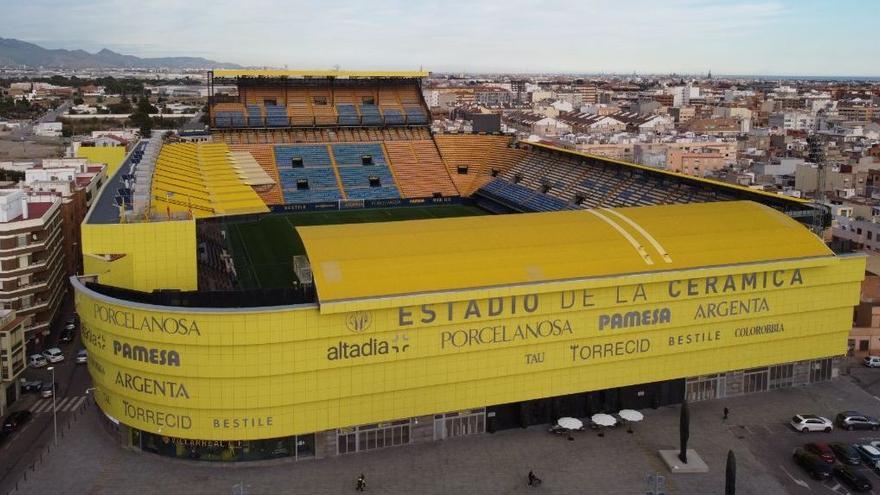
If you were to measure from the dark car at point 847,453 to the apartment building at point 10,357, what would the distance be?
117 ft

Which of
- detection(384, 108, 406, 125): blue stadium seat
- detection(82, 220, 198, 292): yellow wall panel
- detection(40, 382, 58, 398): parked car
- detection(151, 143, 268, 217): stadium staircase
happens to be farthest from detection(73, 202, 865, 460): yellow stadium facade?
detection(384, 108, 406, 125): blue stadium seat

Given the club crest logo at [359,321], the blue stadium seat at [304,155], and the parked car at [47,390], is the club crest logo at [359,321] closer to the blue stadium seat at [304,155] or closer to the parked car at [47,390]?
the parked car at [47,390]

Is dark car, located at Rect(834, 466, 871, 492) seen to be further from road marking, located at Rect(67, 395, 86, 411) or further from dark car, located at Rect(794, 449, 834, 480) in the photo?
road marking, located at Rect(67, 395, 86, 411)

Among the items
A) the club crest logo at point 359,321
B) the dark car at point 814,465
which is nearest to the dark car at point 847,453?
the dark car at point 814,465

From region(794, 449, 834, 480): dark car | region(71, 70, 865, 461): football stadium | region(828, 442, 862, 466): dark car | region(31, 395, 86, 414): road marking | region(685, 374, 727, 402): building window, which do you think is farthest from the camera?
region(685, 374, 727, 402): building window

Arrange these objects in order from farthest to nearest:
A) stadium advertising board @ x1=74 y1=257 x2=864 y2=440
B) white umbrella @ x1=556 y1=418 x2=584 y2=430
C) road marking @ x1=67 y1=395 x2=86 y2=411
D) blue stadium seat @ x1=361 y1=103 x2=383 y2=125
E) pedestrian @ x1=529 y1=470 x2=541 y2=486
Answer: blue stadium seat @ x1=361 y1=103 x2=383 y2=125
road marking @ x1=67 y1=395 x2=86 y2=411
white umbrella @ x1=556 y1=418 x2=584 y2=430
stadium advertising board @ x1=74 y1=257 x2=864 y2=440
pedestrian @ x1=529 y1=470 x2=541 y2=486

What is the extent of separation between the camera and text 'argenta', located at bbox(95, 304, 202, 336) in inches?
1103

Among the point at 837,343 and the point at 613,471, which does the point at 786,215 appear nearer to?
the point at 837,343

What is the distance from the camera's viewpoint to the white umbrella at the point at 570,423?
31938mm

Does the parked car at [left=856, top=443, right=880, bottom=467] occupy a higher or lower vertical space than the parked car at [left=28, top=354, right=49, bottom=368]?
higher

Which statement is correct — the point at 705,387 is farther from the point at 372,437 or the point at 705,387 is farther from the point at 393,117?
the point at 393,117

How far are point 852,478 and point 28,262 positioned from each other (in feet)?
133

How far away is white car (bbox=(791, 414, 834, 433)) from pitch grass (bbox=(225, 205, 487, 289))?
2881 cm

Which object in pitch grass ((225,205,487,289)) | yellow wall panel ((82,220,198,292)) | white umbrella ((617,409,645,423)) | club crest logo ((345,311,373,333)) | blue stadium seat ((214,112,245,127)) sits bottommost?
white umbrella ((617,409,645,423))
